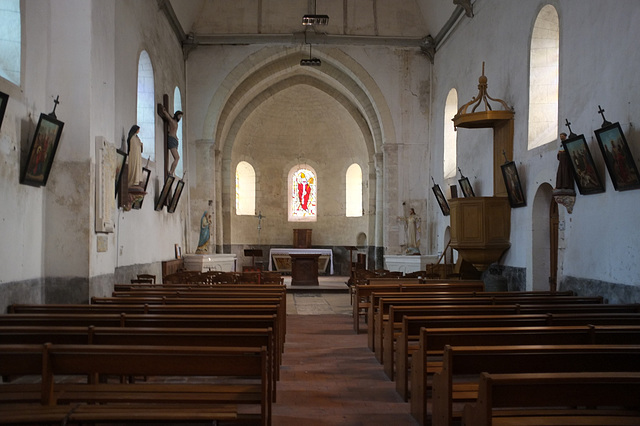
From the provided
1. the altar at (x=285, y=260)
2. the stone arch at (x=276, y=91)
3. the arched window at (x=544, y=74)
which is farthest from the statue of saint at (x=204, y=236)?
the arched window at (x=544, y=74)

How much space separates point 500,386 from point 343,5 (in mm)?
18391

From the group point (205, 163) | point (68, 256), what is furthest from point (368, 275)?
point (205, 163)

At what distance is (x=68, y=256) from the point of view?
826cm

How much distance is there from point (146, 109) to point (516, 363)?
41.3ft

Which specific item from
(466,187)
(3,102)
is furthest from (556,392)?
(466,187)

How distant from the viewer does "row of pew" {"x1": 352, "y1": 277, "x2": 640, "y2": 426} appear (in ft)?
10.0

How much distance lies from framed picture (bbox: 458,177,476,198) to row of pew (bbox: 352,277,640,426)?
24.2 feet

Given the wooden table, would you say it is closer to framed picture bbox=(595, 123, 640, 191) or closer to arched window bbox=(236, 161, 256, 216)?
arched window bbox=(236, 161, 256, 216)

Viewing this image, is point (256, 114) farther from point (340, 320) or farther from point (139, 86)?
point (340, 320)

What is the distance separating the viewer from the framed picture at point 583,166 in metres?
8.95

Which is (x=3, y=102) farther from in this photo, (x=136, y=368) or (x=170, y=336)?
(x=136, y=368)

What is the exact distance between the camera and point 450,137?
18203 millimetres

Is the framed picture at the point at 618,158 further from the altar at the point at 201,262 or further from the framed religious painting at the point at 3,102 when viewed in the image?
the altar at the point at 201,262

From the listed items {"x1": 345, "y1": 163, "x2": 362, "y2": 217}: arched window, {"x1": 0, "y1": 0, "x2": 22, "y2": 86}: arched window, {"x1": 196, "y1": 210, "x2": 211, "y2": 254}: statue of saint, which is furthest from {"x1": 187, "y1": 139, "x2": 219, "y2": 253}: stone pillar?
{"x1": 0, "y1": 0, "x2": 22, "y2": 86}: arched window
